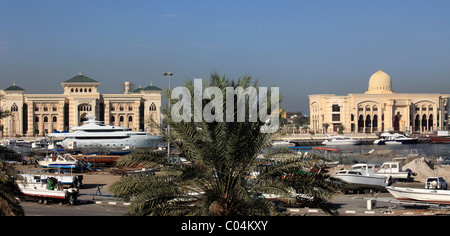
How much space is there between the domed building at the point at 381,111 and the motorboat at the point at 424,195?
79088mm

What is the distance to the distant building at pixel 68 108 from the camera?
275 feet

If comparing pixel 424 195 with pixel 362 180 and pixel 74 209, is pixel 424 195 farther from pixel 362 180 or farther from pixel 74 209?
pixel 74 209

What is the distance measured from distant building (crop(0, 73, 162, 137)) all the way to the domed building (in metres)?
35.0

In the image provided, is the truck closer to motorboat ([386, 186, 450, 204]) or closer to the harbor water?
the harbor water

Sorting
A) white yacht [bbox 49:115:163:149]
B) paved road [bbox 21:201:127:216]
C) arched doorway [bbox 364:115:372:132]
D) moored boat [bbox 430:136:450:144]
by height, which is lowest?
paved road [bbox 21:201:127:216]

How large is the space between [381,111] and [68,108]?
191 feet

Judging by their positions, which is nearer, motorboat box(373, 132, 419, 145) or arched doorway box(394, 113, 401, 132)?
motorboat box(373, 132, 419, 145)

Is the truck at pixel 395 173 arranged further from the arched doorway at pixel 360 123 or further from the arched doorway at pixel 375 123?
the arched doorway at pixel 375 123

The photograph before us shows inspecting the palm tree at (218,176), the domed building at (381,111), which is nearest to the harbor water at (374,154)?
the domed building at (381,111)

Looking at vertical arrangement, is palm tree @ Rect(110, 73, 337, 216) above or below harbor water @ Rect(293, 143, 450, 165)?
above

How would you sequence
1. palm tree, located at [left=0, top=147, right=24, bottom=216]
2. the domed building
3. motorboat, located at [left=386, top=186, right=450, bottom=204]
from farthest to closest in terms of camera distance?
the domed building, motorboat, located at [left=386, top=186, right=450, bottom=204], palm tree, located at [left=0, top=147, right=24, bottom=216]

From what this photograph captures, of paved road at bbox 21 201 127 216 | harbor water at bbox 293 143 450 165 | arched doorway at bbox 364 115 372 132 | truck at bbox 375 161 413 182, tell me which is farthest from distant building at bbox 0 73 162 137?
paved road at bbox 21 201 127 216

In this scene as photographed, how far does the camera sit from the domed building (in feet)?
321

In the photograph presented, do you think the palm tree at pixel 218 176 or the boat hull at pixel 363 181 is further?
the boat hull at pixel 363 181
